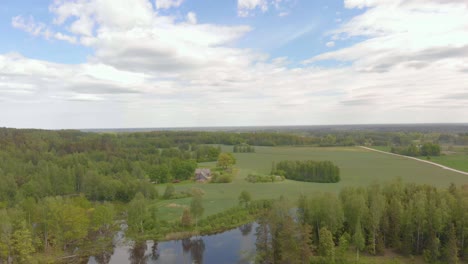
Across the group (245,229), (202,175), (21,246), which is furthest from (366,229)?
(202,175)

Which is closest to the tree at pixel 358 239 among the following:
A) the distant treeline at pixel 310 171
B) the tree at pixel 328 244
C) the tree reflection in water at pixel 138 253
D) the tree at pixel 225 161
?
the tree at pixel 328 244

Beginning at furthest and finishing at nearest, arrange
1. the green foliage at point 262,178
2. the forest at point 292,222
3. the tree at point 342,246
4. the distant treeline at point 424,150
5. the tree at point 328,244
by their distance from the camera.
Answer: the distant treeline at point 424,150, the green foliage at point 262,178, the tree at point 342,246, the tree at point 328,244, the forest at point 292,222

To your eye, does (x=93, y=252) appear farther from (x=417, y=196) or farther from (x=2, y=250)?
(x=417, y=196)

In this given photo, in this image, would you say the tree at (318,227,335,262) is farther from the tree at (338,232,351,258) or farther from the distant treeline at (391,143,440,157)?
the distant treeline at (391,143,440,157)

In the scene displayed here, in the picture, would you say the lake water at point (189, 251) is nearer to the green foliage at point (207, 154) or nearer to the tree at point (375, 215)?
the tree at point (375, 215)

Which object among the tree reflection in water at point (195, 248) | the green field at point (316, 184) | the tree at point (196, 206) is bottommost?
the tree reflection in water at point (195, 248)

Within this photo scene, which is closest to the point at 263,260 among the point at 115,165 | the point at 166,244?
the point at 166,244
